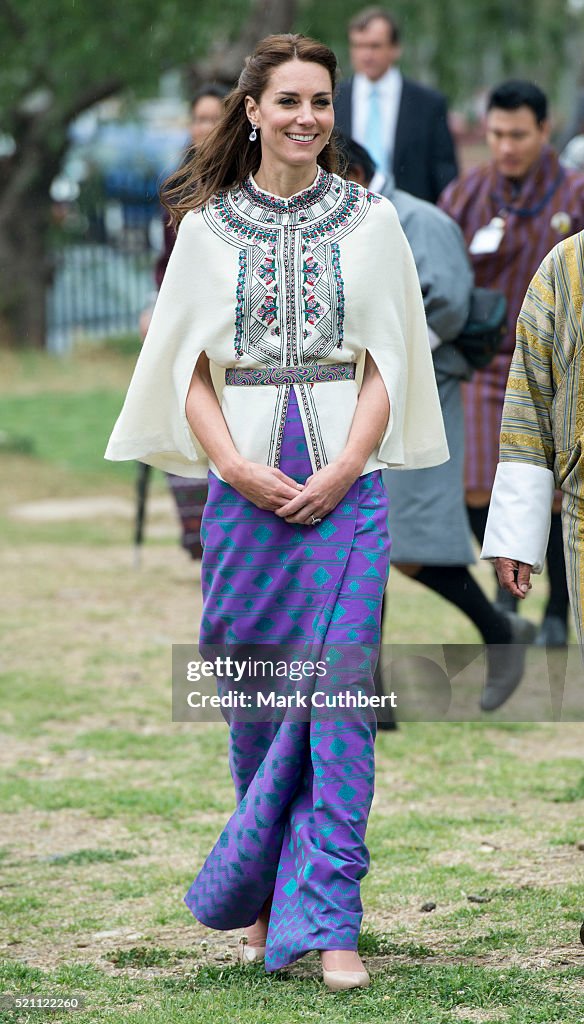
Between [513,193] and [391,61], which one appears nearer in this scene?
[513,193]

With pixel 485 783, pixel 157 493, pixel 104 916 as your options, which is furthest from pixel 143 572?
pixel 104 916

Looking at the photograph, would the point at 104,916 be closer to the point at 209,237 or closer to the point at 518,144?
the point at 209,237

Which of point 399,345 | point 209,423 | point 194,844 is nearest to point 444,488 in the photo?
point 194,844

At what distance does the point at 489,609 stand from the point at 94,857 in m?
2.03

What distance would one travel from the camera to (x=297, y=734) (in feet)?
11.5

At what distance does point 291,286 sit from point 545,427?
66 centimetres

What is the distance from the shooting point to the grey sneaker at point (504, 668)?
6082mm

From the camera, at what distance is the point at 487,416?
6.57 meters

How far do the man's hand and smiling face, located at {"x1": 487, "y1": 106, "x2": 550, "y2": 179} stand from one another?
125 inches

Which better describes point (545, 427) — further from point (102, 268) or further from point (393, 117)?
point (102, 268)

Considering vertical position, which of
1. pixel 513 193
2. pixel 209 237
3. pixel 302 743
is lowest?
pixel 302 743

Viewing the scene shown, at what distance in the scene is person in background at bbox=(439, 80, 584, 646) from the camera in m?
6.29

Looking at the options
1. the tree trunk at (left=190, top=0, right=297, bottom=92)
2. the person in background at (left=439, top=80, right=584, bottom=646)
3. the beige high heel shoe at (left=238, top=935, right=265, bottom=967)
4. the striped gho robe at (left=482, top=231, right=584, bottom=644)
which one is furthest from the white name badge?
the tree trunk at (left=190, top=0, right=297, bottom=92)

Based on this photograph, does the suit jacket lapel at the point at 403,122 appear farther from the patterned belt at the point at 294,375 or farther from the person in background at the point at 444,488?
the patterned belt at the point at 294,375
